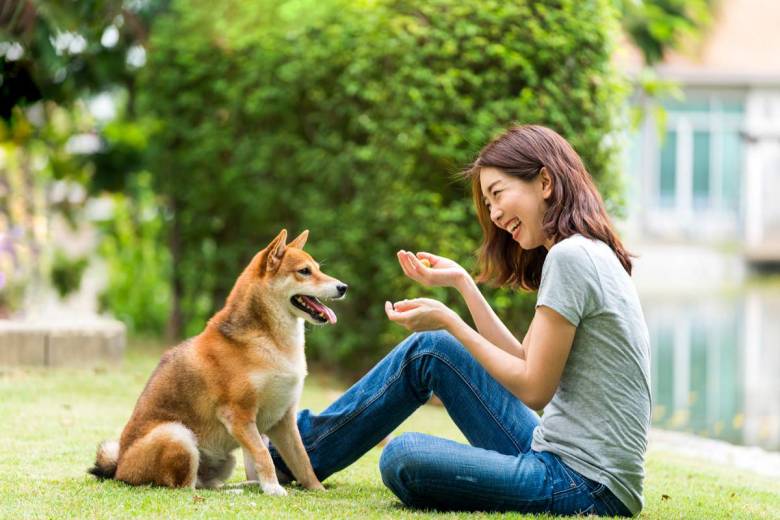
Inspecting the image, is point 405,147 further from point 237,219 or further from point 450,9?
point 237,219

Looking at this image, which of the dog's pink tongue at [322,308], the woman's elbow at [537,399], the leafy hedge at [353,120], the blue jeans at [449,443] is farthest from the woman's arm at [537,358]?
the leafy hedge at [353,120]

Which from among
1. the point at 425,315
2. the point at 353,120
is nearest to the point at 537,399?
the point at 425,315

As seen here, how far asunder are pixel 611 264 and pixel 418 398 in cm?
103

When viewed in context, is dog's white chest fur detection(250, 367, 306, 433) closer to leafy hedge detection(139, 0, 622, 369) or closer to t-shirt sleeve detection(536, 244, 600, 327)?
t-shirt sleeve detection(536, 244, 600, 327)

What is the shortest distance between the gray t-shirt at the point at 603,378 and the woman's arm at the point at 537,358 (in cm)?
6

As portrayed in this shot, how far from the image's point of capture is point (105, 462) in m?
4.30

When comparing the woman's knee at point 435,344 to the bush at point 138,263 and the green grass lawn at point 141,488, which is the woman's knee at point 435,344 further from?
the bush at point 138,263

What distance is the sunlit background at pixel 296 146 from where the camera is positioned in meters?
7.70

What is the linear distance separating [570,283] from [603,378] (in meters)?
0.35

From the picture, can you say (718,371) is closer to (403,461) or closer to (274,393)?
(274,393)

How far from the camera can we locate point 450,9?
7855 mm

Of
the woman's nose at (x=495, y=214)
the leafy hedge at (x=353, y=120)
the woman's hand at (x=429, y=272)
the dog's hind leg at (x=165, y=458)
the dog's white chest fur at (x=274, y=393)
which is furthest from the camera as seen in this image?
the leafy hedge at (x=353, y=120)

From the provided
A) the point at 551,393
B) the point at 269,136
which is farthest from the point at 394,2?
the point at 551,393

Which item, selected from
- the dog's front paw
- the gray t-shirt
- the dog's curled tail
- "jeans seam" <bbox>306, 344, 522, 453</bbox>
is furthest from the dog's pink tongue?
the gray t-shirt
